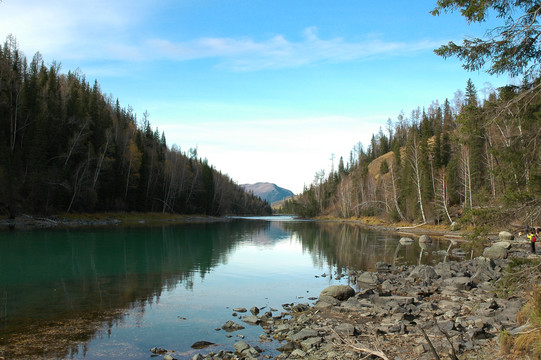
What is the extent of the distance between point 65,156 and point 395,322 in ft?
196

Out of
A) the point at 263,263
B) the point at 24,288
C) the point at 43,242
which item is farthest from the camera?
the point at 43,242

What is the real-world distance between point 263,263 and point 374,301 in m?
13.5

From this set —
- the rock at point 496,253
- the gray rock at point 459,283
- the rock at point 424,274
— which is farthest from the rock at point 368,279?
the rock at point 496,253

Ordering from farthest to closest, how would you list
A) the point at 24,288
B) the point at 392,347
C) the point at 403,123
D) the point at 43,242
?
the point at 403,123 < the point at 43,242 < the point at 24,288 < the point at 392,347

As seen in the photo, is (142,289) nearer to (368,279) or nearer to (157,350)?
(157,350)

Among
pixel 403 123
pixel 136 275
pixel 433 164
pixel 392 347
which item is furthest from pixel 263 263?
pixel 403 123

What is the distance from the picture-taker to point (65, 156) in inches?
2325

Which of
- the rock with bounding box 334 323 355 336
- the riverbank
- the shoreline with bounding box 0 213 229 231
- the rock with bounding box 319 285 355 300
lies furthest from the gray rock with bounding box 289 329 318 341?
the riverbank

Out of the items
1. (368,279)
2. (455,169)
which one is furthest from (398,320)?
(455,169)

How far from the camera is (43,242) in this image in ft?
111

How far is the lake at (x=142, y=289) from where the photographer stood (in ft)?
35.5

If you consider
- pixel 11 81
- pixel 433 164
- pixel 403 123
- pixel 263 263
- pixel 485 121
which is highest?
pixel 403 123

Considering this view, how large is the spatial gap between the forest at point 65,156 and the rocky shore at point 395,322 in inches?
1897

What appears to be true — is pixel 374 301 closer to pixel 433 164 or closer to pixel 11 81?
pixel 433 164
